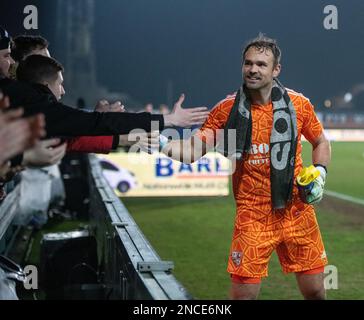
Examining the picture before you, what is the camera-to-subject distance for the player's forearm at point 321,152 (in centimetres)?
546

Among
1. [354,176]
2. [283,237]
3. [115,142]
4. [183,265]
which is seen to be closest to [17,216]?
[183,265]

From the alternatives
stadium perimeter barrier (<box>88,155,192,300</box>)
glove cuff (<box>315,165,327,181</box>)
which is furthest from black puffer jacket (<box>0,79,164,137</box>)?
glove cuff (<box>315,165,327,181</box>)

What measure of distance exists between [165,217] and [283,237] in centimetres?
908

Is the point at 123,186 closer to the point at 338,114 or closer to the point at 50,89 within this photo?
→ the point at 50,89

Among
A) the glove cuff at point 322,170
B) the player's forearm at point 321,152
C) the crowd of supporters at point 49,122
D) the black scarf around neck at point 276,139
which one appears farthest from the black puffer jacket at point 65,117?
the player's forearm at point 321,152

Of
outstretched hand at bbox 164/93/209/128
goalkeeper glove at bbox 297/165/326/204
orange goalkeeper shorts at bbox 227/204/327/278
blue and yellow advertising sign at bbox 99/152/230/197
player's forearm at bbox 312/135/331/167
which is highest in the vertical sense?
outstretched hand at bbox 164/93/209/128

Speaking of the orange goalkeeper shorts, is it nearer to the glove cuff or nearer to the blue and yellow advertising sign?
the glove cuff

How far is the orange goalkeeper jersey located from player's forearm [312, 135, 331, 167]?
164mm

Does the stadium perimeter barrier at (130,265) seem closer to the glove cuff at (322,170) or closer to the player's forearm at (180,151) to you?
the player's forearm at (180,151)

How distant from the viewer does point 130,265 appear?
4.55m

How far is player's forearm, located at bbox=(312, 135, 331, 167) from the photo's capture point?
5457 millimetres

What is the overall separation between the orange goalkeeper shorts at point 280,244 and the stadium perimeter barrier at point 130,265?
2.02ft

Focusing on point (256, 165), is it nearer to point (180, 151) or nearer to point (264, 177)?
point (264, 177)
